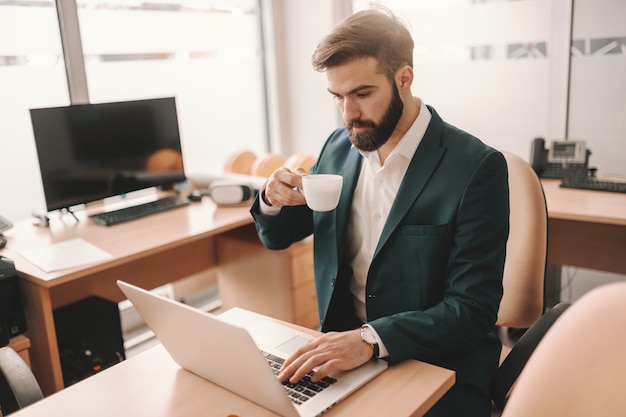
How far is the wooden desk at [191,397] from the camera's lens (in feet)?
3.46

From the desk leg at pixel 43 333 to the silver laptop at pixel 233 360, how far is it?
0.99 meters

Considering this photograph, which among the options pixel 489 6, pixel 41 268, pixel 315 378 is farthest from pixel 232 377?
pixel 489 6

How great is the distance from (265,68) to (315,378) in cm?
308

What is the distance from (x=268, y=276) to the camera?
2896mm

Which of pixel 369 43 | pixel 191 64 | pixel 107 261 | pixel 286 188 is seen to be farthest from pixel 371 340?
pixel 191 64

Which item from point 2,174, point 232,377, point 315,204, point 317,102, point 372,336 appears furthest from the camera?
point 317,102

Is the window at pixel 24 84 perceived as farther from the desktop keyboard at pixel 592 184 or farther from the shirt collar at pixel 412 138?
the desktop keyboard at pixel 592 184

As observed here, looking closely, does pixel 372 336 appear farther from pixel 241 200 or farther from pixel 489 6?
pixel 489 6

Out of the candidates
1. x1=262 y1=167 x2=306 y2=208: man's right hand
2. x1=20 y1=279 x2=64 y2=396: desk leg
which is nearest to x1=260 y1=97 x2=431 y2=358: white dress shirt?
x1=262 y1=167 x2=306 y2=208: man's right hand

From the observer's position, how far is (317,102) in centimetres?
379

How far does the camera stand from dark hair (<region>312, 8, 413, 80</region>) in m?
1.44

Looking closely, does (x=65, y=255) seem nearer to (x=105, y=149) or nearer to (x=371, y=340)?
(x=105, y=149)

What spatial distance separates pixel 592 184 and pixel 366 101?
63.5 inches

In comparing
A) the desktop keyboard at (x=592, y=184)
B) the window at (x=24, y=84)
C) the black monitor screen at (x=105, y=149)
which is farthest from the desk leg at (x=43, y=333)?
the desktop keyboard at (x=592, y=184)
